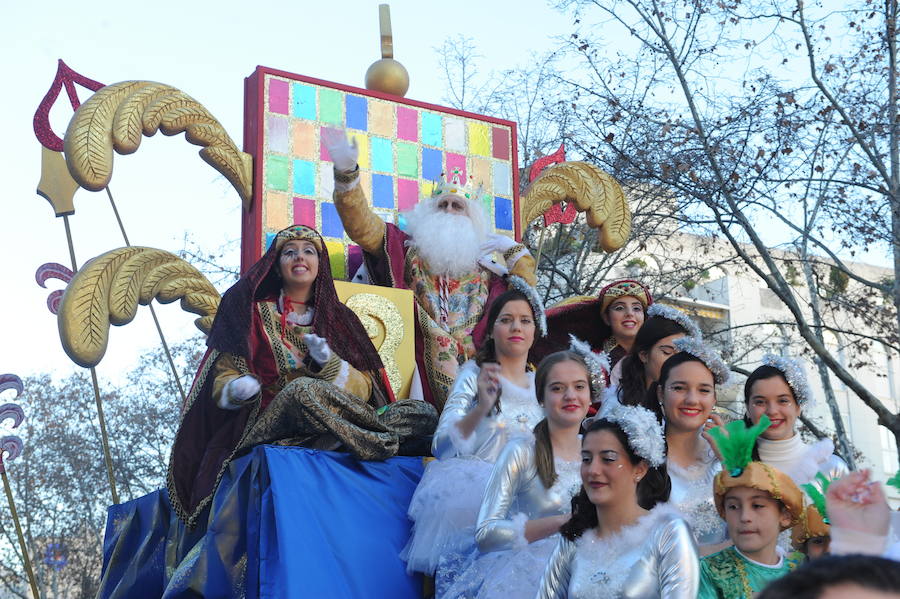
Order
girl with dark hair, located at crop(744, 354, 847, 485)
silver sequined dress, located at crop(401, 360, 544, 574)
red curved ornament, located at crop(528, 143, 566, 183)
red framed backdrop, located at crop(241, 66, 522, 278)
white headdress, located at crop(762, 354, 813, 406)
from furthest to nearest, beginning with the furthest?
red curved ornament, located at crop(528, 143, 566, 183), red framed backdrop, located at crop(241, 66, 522, 278), silver sequined dress, located at crop(401, 360, 544, 574), white headdress, located at crop(762, 354, 813, 406), girl with dark hair, located at crop(744, 354, 847, 485)

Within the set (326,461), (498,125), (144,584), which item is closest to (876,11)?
(498,125)

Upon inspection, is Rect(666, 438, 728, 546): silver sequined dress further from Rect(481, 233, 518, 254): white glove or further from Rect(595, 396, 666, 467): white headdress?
Rect(481, 233, 518, 254): white glove

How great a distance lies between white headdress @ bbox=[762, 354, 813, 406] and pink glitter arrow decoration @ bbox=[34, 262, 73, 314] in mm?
4268

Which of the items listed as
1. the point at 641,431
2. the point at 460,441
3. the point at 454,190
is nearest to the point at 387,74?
the point at 454,190

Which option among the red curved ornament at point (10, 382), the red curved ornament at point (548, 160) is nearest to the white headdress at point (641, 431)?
the red curved ornament at point (10, 382)

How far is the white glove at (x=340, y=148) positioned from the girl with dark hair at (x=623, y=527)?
126 inches

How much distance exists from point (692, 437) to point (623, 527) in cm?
101

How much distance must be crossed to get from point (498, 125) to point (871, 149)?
3726mm

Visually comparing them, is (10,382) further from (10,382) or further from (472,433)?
(472,433)

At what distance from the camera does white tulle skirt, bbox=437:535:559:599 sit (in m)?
3.97

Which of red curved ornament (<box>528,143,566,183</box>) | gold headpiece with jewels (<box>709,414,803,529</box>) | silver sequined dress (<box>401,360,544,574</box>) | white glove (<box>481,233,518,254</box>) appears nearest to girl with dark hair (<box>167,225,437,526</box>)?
silver sequined dress (<box>401,360,544,574</box>)

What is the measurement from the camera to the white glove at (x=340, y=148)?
6.36m

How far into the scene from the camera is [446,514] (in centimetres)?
466

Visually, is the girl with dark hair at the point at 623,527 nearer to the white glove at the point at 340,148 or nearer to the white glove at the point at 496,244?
the white glove at the point at 340,148
